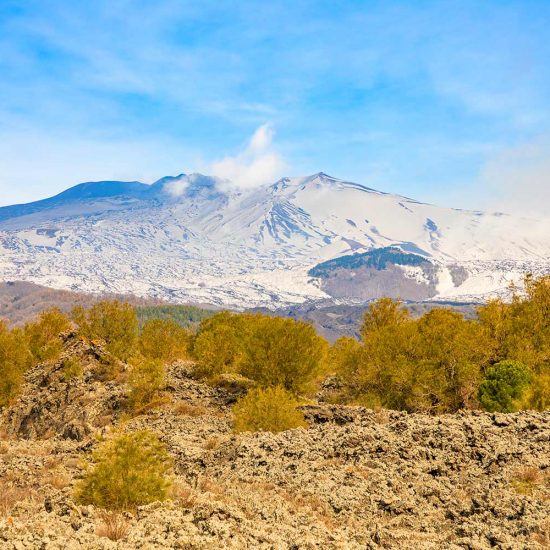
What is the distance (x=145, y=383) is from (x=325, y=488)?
22.3 meters

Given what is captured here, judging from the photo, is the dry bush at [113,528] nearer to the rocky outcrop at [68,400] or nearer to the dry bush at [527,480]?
the dry bush at [527,480]

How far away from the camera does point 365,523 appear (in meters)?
15.2

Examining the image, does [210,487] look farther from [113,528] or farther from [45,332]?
[45,332]

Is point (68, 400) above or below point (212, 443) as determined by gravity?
below

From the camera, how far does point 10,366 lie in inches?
1805

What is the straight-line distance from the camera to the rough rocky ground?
12.1 metres

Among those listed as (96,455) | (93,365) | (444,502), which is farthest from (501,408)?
(93,365)

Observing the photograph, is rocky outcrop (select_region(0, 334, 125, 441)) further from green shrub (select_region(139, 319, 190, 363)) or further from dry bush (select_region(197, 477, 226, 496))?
dry bush (select_region(197, 477, 226, 496))

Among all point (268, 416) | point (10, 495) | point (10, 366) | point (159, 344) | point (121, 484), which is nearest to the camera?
point (121, 484)

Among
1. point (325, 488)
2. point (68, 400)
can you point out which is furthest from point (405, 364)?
point (68, 400)

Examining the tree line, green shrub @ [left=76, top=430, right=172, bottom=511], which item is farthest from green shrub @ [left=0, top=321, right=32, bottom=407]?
green shrub @ [left=76, top=430, right=172, bottom=511]

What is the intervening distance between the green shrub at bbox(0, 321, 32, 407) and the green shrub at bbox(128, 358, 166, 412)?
13476 mm

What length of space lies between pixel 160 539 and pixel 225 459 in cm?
1235

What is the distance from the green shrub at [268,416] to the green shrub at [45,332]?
35.9 metres
